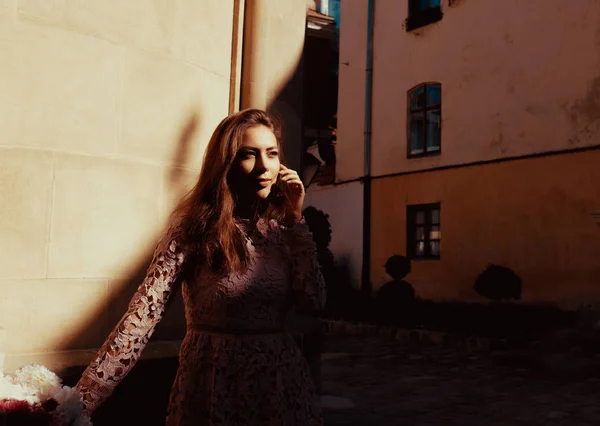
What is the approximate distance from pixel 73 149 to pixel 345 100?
1433cm

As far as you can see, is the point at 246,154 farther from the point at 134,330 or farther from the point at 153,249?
the point at 153,249

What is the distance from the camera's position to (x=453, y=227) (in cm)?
1391

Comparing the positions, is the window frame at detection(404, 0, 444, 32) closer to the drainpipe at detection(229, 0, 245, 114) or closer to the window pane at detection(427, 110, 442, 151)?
the window pane at detection(427, 110, 442, 151)

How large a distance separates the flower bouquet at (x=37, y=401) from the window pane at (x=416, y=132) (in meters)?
14.1

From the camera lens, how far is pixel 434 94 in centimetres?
1468

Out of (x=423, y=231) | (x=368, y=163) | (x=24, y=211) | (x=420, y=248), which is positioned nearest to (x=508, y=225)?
(x=423, y=231)

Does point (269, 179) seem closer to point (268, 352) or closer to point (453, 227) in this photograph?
point (268, 352)

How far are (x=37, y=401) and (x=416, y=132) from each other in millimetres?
14301

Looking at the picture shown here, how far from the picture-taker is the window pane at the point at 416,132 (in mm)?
14938

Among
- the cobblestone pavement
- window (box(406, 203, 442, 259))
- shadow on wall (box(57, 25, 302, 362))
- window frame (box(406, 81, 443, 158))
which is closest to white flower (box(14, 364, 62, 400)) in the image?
shadow on wall (box(57, 25, 302, 362))

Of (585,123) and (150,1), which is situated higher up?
(585,123)

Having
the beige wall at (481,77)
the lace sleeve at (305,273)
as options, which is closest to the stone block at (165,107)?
the lace sleeve at (305,273)

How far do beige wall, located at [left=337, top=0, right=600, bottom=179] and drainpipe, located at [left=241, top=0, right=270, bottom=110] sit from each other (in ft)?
31.8

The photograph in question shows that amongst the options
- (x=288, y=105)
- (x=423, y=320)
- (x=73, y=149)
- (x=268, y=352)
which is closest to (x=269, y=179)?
(x=268, y=352)
